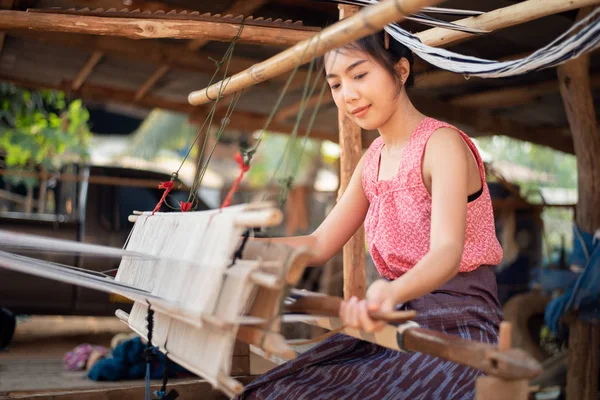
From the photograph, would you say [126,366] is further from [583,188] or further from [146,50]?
[583,188]

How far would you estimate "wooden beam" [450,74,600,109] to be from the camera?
18.2ft

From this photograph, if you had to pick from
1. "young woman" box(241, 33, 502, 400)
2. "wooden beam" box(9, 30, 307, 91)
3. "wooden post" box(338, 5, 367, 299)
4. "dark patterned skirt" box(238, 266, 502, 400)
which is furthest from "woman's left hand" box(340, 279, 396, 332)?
"wooden beam" box(9, 30, 307, 91)

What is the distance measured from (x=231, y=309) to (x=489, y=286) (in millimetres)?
944

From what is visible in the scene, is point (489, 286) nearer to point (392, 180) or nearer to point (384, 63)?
point (392, 180)

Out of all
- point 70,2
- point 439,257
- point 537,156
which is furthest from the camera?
point 537,156

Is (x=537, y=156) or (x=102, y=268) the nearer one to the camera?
(x=102, y=268)

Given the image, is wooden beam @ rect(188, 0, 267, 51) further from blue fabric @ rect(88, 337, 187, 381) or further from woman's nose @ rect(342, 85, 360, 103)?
woman's nose @ rect(342, 85, 360, 103)

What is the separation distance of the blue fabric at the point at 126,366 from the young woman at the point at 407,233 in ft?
6.96

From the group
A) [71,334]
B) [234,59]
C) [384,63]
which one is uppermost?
[234,59]

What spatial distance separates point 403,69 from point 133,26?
4.23 feet

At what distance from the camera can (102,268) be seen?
20.5 feet

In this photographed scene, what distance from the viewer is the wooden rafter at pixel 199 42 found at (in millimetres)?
4383

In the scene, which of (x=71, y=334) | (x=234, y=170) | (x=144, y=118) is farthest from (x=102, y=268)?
(x=234, y=170)

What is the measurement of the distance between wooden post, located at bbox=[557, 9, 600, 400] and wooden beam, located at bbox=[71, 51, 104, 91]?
12.5ft
